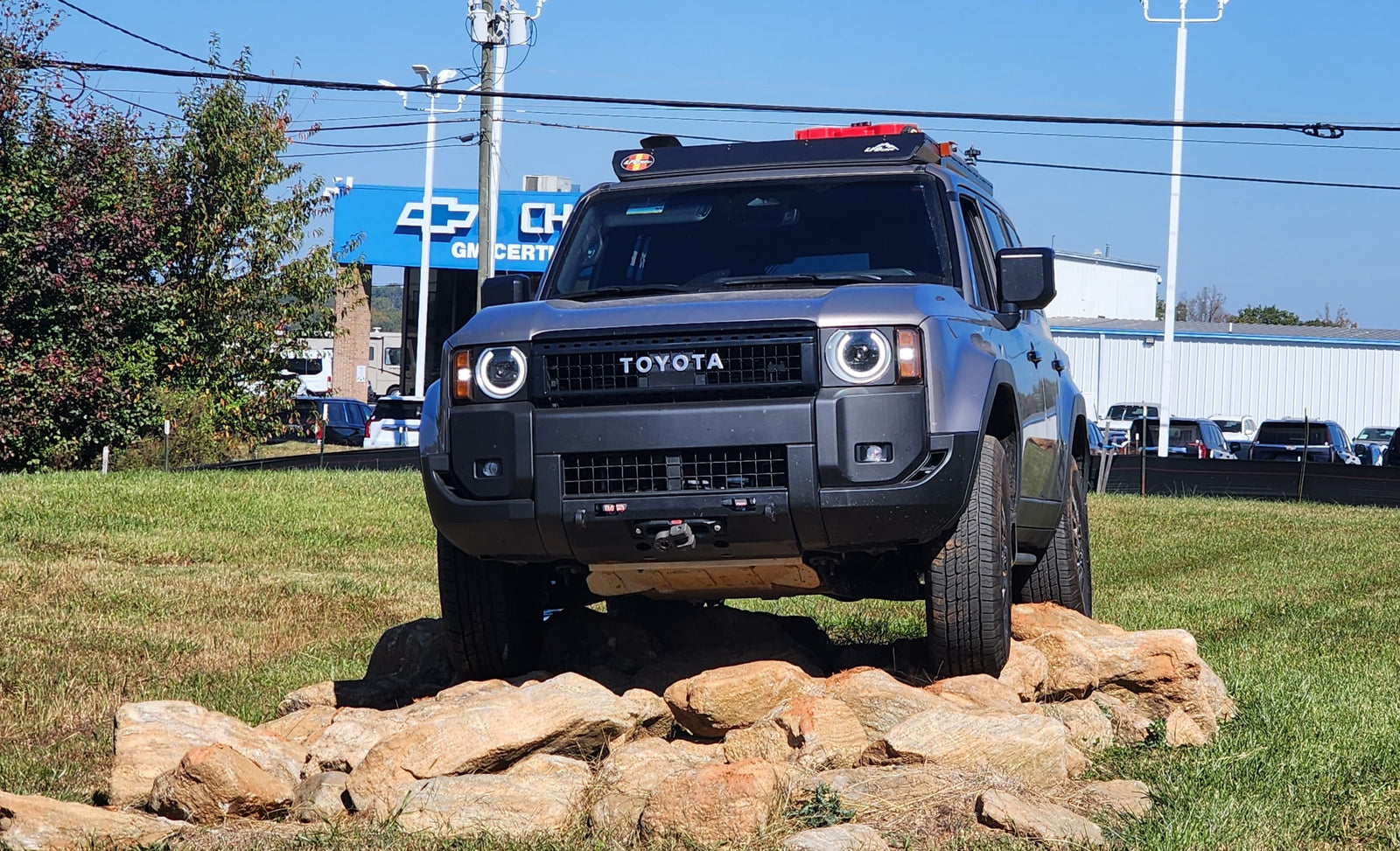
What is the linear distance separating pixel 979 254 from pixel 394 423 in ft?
97.1

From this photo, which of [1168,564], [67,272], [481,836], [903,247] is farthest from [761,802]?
[67,272]

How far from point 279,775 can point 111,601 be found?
4.88 meters

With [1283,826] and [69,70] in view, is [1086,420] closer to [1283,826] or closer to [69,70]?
[1283,826]

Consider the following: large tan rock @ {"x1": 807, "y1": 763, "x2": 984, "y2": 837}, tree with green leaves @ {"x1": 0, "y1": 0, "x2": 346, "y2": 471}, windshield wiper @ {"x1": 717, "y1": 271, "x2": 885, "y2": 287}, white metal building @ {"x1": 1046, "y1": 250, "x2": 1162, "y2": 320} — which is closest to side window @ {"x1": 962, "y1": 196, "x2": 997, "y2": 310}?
windshield wiper @ {"x1": 717, "y1": 271, "x2": 885, "y2": 287}

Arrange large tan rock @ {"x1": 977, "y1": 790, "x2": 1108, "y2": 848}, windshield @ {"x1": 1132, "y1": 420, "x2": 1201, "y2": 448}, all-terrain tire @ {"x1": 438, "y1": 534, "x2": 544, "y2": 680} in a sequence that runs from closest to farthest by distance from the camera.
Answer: large tan rock @ {"x1": 977, "y1": 790, "x2": 1108, "y2": 848}
all-terrain tire @ {"x1": 438, "y1": 534, "x2": 544, "y2": 680}
windshield @ {"x1": 1132, "y1": 420, "x2": 1201, "y2": 448}

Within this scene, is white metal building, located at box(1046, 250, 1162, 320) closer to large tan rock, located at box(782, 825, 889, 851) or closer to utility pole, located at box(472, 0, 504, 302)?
utility pole, located at box(472, 0, 504, 302)

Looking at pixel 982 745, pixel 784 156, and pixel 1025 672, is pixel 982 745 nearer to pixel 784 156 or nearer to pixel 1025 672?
pixel 1025 672

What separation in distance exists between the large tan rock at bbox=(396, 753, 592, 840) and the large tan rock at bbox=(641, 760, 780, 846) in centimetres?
30

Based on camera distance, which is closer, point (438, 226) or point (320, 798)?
point (320, 798)

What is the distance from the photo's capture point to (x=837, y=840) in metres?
4.37

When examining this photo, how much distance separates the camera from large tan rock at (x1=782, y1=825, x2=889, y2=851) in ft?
14.2

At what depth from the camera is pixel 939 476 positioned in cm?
548

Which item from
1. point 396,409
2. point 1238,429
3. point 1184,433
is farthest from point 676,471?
point 1238,429

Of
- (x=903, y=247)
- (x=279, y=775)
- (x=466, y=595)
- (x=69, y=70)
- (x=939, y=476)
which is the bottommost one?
(x=279, y=775)
